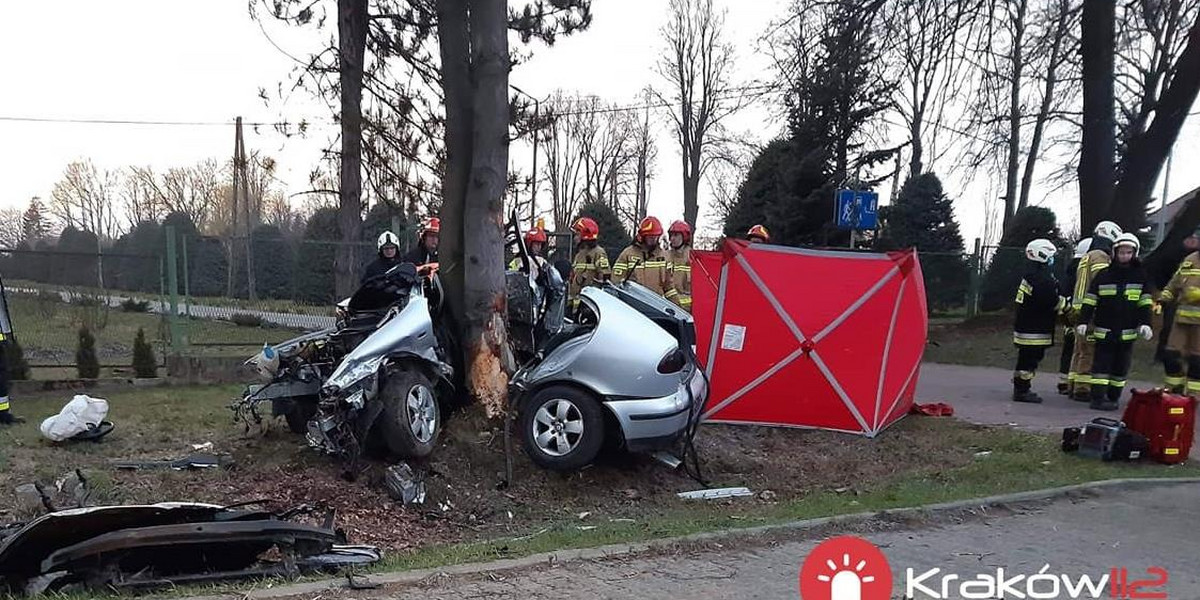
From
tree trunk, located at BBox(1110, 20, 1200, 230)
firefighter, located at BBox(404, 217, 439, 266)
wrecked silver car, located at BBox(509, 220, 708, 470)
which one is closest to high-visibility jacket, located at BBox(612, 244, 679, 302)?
firefighter, located at BBox(404, 217, 439, 266)

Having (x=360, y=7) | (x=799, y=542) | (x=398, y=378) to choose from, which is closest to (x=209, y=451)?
(x=398, y=378)

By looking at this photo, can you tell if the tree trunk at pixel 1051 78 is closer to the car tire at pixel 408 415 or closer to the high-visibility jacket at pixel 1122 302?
the high-visibility jacket at pixel 1122 302

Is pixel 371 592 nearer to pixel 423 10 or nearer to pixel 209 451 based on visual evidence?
pixel 209 451

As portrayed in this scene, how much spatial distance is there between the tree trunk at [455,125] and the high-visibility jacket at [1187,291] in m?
7.66

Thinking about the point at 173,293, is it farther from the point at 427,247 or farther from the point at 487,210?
the point at 487,210

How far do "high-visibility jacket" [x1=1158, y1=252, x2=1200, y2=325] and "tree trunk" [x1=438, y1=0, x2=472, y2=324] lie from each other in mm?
7664

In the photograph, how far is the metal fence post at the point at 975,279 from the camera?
21500 millimetres

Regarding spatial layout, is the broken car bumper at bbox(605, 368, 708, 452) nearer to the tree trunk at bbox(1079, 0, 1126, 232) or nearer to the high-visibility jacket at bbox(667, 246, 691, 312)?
the high-visibility jacket at bbox(667, 246, 691, 312)

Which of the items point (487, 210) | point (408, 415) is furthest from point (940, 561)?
point (487, 210)

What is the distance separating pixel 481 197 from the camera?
7078mm

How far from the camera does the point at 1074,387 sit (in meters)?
10.7

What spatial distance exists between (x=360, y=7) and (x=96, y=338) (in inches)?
230

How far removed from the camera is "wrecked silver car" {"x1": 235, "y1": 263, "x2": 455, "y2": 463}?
18.8ft

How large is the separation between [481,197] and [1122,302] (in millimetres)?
7180
